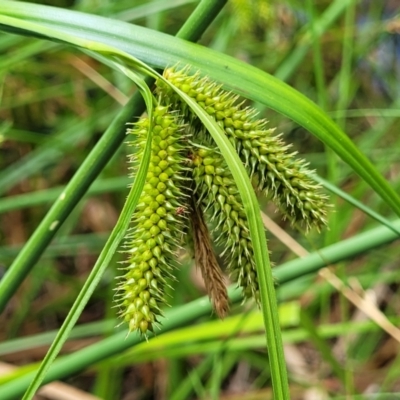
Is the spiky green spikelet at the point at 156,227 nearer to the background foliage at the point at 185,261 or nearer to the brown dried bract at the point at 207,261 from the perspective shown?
the brown dried bract at the point at 207,261

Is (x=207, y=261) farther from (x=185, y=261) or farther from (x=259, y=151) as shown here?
(x=185, y=261)

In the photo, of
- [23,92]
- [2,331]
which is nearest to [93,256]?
[2,331]

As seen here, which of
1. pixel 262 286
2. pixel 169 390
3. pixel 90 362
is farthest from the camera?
pixel 169 390

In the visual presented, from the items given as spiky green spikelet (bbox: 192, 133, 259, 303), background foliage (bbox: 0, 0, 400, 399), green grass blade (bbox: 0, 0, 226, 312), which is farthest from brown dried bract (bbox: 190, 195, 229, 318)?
background foliage (bbox: 0, 0, 400, 399)

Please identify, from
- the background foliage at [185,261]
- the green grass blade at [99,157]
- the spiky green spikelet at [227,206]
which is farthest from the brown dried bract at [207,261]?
the background foliage at [185,261]

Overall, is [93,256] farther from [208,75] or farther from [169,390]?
[208,75]

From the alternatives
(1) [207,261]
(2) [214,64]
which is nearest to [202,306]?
(1) [207,261]
